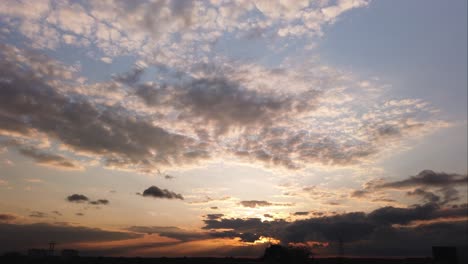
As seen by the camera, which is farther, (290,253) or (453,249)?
(290,253)

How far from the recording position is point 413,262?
11600 cm

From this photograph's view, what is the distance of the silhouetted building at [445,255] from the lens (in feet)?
300

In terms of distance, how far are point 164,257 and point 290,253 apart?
58461 mm

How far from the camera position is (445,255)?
92.7m

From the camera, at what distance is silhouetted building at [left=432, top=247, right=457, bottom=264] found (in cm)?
9132

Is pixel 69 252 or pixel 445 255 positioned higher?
pixel 69 252

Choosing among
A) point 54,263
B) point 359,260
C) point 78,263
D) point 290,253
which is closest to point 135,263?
point 78,263

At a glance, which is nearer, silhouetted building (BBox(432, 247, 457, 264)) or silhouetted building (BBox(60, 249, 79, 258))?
silhouetted building (BBox(432, 247, 457, 264))

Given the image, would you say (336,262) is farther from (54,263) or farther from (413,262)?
(54,263)

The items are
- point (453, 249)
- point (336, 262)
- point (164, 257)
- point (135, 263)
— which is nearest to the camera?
point (453, 249)

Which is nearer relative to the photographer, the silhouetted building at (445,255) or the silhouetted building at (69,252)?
the silhouetted building at (445,255)

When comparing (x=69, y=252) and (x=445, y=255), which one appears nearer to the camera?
(x=445, y=255)

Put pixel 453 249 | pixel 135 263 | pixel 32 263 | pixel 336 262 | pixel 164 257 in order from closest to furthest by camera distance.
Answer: pixel 453 249 < pixel 32 263 < pixel 135 263 < pixel 336 262 < pixel 164 257

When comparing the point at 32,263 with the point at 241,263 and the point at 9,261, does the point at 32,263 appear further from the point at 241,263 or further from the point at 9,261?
the point at 241,263
